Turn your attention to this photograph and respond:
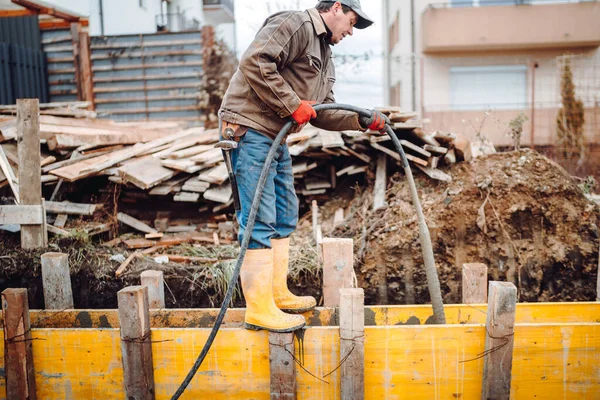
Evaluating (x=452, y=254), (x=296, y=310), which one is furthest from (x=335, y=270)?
(x=452, y=254)

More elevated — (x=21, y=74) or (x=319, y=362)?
(x=21, y=74)

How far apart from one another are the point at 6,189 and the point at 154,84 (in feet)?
18.4

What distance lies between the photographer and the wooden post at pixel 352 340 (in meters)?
2.91

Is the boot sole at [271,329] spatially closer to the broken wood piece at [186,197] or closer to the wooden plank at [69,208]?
the broken wood piece at [186,197]

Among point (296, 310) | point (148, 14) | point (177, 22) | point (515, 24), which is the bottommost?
point (296, 310)

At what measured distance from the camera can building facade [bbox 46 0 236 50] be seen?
1266 centimetres

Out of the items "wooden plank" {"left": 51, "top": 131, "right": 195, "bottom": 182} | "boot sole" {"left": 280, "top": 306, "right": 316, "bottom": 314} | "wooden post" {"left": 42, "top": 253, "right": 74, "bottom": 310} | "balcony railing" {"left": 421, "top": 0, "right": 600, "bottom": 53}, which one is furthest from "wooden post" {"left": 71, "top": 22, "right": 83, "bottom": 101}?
"boot sole" {"left": 280, "top": 306, "right": 316, "bottom": 314}

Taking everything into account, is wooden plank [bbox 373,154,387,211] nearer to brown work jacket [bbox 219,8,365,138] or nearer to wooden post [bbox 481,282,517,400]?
brown work jacket [bbox 219,8,365,138]

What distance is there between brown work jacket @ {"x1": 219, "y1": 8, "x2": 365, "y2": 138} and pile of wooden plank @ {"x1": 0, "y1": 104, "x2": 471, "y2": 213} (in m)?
2.59

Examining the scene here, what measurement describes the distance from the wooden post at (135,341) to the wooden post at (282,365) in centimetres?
75

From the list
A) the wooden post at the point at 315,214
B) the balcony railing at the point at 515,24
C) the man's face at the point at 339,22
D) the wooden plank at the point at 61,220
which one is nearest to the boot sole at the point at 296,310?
the man's face at the point at 339,22

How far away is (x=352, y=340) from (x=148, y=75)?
1013 cm

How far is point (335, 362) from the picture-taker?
307 cm

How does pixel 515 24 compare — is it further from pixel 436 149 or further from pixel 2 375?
pixel 2 375
